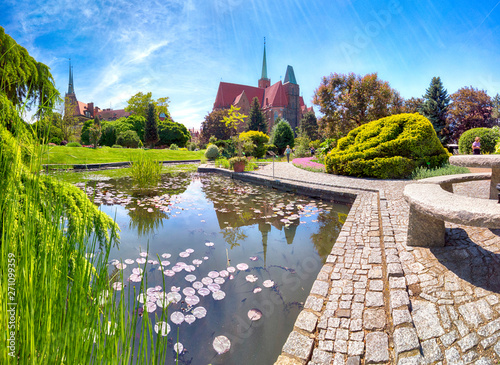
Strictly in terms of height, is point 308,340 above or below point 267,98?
below

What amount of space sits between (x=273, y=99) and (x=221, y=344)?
53382mm

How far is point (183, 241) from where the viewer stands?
3.99 metres

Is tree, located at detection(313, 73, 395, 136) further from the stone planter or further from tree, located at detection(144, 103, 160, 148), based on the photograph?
tree, located at detection(144, 103, 160, 148)

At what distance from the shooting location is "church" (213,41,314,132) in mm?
51125

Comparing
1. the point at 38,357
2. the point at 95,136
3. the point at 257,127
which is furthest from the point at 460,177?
the point at 257,127

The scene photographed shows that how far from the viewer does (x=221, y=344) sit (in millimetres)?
1946

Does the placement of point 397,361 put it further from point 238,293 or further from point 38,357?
point 38,357

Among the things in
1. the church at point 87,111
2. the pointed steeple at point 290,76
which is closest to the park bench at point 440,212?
the pointed steeple at point 290,76

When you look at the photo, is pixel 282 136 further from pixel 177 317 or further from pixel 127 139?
pixel 177 317

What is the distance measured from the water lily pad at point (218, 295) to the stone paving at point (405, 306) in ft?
2.84

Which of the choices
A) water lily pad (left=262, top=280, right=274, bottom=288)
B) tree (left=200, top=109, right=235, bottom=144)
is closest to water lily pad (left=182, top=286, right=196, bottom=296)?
water lily pad (left=262, top=280, right=274, bottom=288)

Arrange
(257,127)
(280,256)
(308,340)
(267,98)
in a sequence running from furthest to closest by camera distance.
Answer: (267,98) < (257,127) < (280,256) < (308,340)

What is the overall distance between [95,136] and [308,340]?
23558 millimetres

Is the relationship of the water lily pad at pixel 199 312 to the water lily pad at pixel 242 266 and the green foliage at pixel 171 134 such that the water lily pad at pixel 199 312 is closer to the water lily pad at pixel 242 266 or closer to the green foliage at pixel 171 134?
the water lily pad at pixel 242 266
